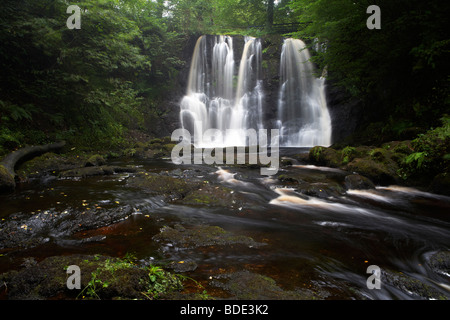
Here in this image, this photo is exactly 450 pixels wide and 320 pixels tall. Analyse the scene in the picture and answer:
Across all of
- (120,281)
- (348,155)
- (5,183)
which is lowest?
(120,281)

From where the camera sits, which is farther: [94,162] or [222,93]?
[222,93]

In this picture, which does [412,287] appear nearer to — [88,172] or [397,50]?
[88,172]

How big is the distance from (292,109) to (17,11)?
52.6 feet

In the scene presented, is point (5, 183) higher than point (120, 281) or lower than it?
higher

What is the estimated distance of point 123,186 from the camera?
5.61m

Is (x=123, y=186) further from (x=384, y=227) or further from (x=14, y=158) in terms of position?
(x=384, y=227)

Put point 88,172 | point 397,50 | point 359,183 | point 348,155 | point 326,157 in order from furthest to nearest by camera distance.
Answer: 1. point 326,157
2. point 348,155
3. point 397,50
4. point 88,172
5. point 359,183

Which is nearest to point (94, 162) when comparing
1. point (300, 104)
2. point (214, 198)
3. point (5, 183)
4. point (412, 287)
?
→ point (5, 183)

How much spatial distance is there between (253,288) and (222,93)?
19.3 meters

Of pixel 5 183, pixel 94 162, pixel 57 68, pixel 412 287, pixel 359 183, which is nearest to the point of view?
pixel 412 287

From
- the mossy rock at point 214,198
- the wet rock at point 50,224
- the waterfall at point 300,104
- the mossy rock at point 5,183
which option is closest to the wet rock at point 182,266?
the wet rock at point 50,224

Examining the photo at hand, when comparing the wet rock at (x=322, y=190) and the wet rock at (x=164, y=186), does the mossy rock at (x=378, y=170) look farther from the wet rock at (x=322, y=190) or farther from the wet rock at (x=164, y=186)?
the wet rock at (x=164, y=186)

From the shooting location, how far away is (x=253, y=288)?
2.03 meters
